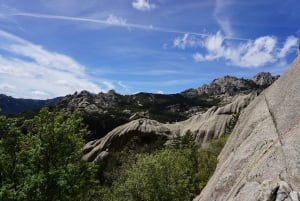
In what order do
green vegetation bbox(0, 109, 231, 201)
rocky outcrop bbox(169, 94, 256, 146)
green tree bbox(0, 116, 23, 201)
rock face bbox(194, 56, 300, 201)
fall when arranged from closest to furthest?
Answer: rock face bbox(194, 56, 300, 201), green vegetation bbox(0, 109, 231, 201), green tree bbox(0, 116, 23, 201), rocky outcrop bbox(169, 94, 256, 146)

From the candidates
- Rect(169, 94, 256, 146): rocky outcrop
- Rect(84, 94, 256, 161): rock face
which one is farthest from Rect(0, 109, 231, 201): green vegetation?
Rect(169, 94, 256, 146): rocky outcrop

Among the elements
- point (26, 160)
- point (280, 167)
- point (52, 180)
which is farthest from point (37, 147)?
point (280, 167)

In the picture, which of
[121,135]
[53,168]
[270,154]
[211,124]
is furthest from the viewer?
[211,124]

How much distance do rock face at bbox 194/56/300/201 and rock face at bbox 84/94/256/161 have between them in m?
88.4

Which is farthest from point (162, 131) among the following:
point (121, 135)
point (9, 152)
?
point (9, 152)

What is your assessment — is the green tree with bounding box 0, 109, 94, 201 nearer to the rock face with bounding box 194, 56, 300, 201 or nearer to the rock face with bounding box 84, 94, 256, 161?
the rock face with bounding box 194, 56, 300, 201

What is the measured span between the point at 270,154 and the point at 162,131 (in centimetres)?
10681

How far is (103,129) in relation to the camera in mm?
180750

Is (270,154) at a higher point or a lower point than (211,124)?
lower

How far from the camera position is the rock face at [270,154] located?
56.2 ft

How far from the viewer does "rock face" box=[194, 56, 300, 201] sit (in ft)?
56.2

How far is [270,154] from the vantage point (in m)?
19.6

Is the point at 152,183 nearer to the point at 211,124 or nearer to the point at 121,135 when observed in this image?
the point at 121,135

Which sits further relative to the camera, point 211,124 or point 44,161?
point 211,124
